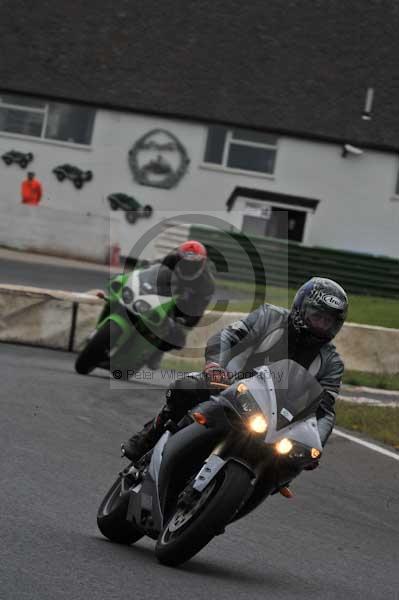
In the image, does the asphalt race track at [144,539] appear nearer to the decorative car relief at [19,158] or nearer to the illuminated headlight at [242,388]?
the illuminated headlight at [242,388]

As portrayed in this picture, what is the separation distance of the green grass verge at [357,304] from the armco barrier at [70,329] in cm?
447

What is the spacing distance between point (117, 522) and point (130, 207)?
1294 inches

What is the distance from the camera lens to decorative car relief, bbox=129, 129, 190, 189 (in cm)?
4028

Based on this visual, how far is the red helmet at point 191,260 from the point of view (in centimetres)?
1338

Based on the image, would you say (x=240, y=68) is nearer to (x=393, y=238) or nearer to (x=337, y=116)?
(x=337, y=116)

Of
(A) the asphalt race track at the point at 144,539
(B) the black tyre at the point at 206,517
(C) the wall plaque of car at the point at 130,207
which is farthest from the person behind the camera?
(C) the wall plaque of car at the point at 130,207


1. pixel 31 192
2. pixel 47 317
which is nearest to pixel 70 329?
pixel 47 317

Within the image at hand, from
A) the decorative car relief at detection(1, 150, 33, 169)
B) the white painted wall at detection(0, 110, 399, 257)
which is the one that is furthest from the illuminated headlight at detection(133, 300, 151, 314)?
the decorative car relief at detection(1, 150, 33, 169)

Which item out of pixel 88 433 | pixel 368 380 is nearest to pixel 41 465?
pixel 88 433

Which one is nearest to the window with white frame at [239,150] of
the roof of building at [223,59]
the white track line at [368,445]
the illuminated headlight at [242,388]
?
the roof of building at [223,59]

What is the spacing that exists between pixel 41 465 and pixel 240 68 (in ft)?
105

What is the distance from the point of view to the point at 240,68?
40.2 m

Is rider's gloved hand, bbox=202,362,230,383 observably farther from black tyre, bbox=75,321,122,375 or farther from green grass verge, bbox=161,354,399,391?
green grass verge, bbox=161,354,399,391

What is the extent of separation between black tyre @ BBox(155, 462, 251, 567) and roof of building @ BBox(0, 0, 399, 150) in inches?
1327
